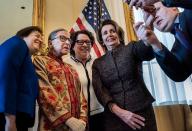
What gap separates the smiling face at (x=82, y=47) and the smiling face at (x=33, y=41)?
36 cm

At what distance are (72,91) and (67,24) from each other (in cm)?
116

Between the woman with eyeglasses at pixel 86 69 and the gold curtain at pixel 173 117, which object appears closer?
the woman with eyeglasses at pixel 86 69

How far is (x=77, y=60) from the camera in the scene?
1.91m

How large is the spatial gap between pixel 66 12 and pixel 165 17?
6.25ft

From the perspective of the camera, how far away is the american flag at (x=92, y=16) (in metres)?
2.67

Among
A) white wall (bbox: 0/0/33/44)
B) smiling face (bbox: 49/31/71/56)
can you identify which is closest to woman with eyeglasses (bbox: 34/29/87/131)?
smiling face (bbox: 49/31/71/56)

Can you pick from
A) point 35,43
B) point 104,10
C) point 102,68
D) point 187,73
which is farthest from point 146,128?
point 104,10

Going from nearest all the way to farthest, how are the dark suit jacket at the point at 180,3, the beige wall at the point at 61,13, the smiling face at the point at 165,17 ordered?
the dark suit jacket at the point at 180,3 < the smiling face at the point at 165,17 < the beige wall at the point at 61,13

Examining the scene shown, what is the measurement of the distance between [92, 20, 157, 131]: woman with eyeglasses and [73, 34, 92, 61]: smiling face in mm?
161

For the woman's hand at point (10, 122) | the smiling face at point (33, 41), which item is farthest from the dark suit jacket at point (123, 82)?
the woman's hand at point (10, 122)

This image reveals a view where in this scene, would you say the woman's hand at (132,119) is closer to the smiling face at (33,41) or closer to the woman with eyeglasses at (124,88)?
the woman with eyeglasses at (124,88)

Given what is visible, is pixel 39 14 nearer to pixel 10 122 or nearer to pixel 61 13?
pixel 61 13

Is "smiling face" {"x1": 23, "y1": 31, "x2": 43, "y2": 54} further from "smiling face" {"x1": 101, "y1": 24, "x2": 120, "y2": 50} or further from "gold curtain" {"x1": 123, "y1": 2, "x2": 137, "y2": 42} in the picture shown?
"gold curtain" {"x1": 123, "y1": 2, "x2": 137, "y2": 42}


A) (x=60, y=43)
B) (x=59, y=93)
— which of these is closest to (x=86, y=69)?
(x=60, y=43)
